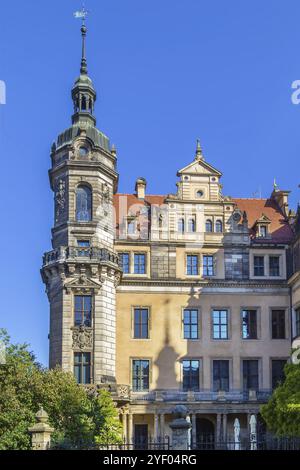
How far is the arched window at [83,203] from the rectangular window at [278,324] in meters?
11.9

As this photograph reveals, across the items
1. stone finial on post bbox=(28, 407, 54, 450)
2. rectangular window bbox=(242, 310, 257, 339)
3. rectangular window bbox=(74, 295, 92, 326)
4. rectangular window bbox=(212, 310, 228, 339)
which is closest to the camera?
stone finial on post bbox=(28, 407, 54, 450)

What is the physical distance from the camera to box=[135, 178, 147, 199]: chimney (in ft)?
172

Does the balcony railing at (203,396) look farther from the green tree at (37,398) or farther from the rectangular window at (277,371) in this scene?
the green tree at (37,398)

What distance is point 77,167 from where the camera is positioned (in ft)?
159

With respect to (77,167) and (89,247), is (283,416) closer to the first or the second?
(89,247)

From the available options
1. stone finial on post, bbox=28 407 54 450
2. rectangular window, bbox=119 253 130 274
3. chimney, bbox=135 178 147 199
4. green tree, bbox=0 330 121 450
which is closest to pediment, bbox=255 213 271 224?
chimney, bbox=135 178 147 199

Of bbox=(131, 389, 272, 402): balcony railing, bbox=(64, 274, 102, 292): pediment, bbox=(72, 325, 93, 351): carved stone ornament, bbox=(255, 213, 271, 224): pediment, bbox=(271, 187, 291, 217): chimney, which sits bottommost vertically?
bbox=(131, 389, 272, 402): balcony railing

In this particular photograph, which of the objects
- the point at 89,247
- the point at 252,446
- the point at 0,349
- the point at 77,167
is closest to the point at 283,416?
the point at 252,446

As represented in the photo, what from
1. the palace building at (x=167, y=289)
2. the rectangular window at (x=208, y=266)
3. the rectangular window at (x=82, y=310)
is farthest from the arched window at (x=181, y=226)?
the rectangular window at (x=82, y=310)

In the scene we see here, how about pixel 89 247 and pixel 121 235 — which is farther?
pixel 121 235

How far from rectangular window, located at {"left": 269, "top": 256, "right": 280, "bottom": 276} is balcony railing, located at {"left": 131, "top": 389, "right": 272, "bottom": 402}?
675cm

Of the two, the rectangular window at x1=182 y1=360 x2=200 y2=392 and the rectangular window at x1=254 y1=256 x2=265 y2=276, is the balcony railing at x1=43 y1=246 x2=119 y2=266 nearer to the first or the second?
the rectangular window at x1=182 y1=360 x2=200 y2=392

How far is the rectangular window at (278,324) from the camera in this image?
5012 cm
